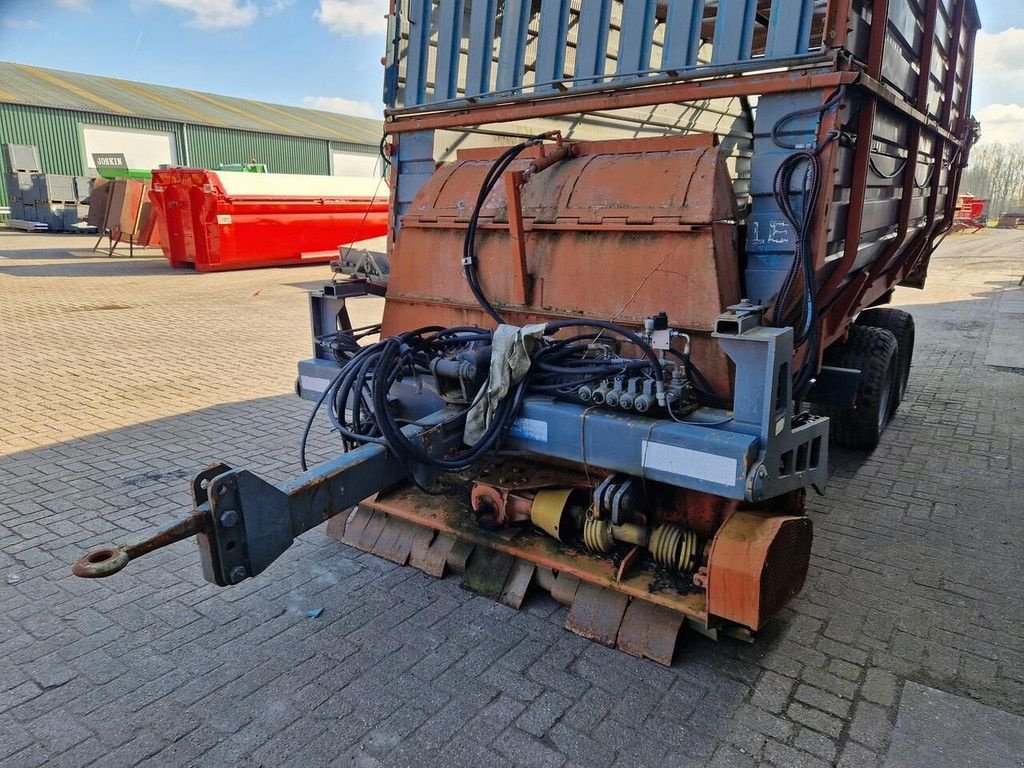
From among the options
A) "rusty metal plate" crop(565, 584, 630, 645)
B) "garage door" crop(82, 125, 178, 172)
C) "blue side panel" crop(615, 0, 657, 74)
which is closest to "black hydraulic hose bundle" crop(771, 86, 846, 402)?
"blue side panel" crop(615, 0, 657, 74)

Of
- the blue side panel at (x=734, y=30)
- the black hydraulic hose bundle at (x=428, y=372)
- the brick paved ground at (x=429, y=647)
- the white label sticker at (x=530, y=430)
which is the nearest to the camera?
the brick paved ground at (x=429, y=647)

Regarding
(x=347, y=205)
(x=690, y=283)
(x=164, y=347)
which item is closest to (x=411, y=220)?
(x=690, y=283)

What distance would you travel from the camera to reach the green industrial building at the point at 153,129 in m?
29.4

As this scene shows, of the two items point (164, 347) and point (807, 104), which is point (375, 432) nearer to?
point (807, 104)

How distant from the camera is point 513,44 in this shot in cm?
368

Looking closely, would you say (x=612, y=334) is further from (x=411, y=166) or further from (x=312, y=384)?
(x=411, y=166)

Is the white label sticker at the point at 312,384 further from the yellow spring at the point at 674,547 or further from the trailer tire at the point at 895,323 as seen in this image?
the trailer tire at the point at 895,323

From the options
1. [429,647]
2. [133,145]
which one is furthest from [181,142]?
[429,647]

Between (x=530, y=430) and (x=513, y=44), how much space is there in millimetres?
2032

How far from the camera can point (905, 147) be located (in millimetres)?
4141

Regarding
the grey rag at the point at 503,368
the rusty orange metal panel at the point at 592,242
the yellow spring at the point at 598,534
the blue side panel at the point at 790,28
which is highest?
the blue side panel at the point at 790,28

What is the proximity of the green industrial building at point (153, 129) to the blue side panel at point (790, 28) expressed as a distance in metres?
32.7

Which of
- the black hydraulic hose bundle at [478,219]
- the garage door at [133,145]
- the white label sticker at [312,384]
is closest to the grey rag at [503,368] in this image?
the black hydraulic hose bundle at [478,219]

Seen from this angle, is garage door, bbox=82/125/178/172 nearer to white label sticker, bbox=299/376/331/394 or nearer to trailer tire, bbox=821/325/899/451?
white label sticker, bbox=299/376/331/394
